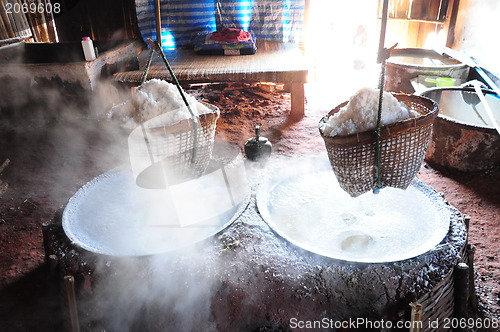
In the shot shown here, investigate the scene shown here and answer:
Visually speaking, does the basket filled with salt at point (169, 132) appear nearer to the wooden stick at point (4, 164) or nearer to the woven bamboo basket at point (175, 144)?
the woven bamboo basket at point (175, 144)

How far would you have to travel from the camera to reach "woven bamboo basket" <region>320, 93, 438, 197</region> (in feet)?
6.56

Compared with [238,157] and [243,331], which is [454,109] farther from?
[243,331]

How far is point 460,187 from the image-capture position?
4527 mm

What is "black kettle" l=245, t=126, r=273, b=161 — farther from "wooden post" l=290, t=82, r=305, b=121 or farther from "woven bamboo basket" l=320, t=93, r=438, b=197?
"wooden post" l=290, t=82, r=305, b=121

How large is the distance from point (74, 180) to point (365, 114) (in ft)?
13.1

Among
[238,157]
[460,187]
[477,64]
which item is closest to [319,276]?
[238,157]

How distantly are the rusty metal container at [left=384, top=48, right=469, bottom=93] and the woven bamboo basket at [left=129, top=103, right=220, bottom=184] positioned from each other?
195 inches

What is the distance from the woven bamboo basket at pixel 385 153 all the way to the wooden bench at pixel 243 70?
396 cm

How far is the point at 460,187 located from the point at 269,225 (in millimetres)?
3102

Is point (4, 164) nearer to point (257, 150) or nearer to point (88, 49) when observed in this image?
point (88, 49)

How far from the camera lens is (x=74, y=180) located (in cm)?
474

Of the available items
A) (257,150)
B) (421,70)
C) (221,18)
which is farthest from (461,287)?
(221,18)

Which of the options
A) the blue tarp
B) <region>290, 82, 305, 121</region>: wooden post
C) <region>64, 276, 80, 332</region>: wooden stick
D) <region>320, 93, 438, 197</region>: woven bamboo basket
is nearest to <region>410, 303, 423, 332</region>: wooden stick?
<region>320, 93, 438, 197</region>: woven bamboo basket

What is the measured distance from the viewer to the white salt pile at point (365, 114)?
2.08 m
